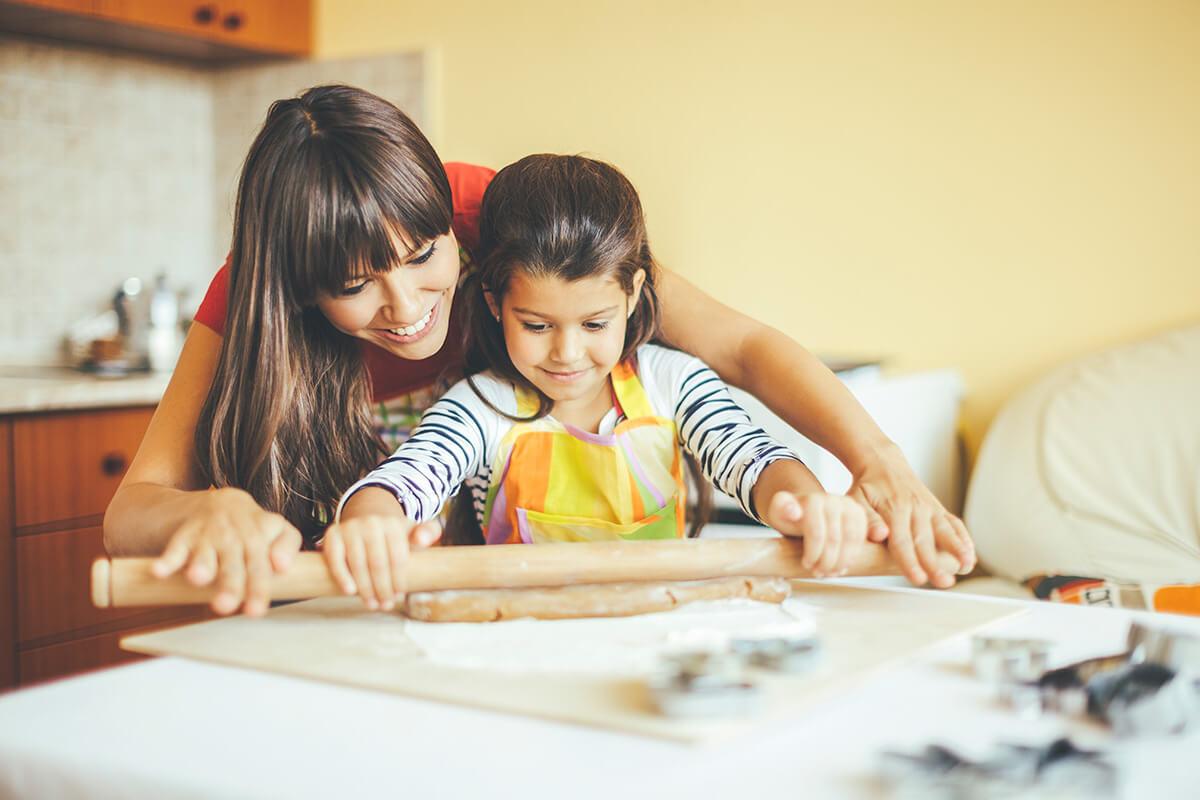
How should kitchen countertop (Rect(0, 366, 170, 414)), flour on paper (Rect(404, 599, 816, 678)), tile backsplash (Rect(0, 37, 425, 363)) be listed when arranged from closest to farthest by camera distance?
flour on paper (Rect(404, 599, 816, 678))
kitchen countertop (Rect(0, 366, 170, 414))
tile backsplash (Rect(0, 37, 425, 363))

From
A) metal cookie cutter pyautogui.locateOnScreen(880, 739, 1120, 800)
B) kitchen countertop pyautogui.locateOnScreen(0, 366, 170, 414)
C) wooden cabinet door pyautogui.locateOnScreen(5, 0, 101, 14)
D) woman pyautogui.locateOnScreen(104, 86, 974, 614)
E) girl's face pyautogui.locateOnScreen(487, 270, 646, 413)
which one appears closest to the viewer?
metal cookie cutter pyautogui.locateOnScreen(880, 739, 1120, 800)

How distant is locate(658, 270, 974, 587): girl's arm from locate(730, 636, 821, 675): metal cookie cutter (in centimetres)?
23

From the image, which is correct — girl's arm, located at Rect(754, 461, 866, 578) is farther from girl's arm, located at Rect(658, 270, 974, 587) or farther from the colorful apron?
the colorful apron

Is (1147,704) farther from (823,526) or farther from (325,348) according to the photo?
(325,348)

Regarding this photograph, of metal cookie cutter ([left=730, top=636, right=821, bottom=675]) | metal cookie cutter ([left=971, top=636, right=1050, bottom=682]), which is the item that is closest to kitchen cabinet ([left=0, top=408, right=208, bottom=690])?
metal cookie cutter ([left=730, top=636, right=821, bottom=675])

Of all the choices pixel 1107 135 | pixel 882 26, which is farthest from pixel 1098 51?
pixel 882 26

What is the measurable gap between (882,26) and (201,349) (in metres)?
1.48

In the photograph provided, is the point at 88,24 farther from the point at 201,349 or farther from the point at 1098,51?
the point at 1098,51

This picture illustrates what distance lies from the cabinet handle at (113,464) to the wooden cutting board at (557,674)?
1.54 metres

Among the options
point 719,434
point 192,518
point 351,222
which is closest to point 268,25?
point 351,222

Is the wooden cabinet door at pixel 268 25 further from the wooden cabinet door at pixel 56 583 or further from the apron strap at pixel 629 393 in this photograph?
the apron strap at pixel 629 393

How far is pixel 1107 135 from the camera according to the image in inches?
75.6

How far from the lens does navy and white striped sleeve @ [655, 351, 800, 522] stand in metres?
1.10

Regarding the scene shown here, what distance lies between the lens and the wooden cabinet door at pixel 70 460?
2145mm
